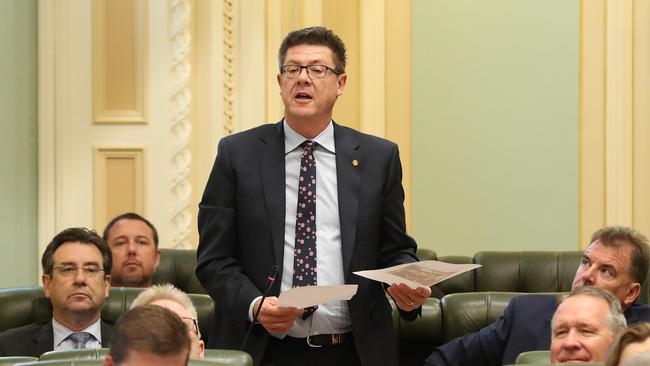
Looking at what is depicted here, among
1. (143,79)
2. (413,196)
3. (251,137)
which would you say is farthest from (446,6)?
(251,137)

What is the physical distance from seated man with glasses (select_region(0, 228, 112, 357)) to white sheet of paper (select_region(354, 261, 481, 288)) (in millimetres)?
1597

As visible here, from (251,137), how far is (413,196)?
324 centimetres

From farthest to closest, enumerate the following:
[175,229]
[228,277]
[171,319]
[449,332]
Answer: [175,229] < [449,332] < [228,277] < [171,319]

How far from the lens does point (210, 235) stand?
3.54 meters

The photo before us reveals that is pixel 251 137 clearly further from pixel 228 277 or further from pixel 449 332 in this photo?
pixel 449 332

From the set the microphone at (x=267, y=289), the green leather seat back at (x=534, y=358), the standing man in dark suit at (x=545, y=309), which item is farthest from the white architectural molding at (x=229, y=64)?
the green leather seat back at (x=534, y=358)

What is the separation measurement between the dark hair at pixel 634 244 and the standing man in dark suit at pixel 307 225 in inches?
40.5

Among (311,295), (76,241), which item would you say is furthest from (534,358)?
(76,241)

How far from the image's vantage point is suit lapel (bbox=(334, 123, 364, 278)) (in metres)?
3.49

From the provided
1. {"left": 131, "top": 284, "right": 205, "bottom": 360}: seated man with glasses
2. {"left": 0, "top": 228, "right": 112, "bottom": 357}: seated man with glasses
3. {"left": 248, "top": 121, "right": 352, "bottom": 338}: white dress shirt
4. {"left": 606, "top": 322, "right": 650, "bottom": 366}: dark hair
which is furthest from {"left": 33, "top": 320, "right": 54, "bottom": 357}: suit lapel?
{"left": 606, "top": 322, "right": 650, "bottom": 366}: dark hair

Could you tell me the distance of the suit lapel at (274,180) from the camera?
11.4 ft

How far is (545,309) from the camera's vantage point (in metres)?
4.14

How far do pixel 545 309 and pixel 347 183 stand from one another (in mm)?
1022

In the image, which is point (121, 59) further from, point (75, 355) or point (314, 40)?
point (75, 355)
